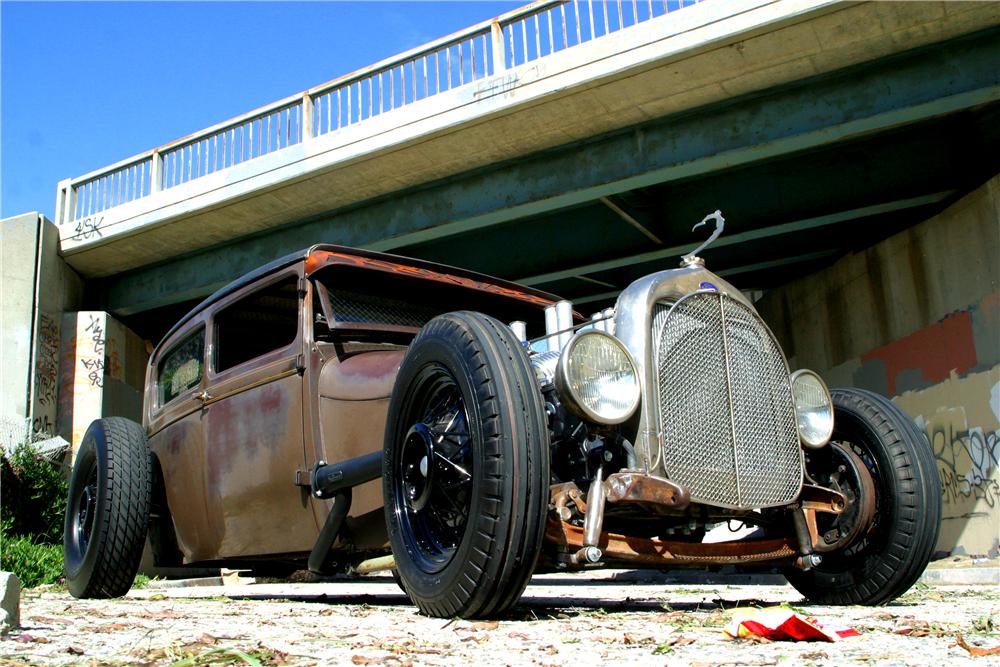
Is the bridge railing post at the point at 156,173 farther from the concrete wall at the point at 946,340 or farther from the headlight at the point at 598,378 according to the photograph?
the headlight at the point at 598,378

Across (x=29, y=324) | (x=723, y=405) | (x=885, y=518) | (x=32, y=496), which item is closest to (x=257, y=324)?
(x=723, y=405)

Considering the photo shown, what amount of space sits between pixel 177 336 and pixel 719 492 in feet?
11.6

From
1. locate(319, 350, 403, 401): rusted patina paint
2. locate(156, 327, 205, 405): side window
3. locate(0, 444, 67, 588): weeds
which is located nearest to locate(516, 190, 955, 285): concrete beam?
locate(0, 444, 67, 588): weeds

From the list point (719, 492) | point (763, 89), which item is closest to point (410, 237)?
point (763, 89)

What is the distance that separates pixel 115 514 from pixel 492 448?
118 inches

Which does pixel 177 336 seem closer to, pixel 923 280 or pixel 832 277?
pixel 923 280

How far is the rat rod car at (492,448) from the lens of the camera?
2.93 m

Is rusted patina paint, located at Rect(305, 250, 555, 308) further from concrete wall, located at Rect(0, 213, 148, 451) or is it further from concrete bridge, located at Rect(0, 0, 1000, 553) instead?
concrete wall, located at Rect(0, 213, 148, 451)

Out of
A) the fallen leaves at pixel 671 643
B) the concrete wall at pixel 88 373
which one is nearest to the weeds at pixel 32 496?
the concrete wall at pixel 88 373

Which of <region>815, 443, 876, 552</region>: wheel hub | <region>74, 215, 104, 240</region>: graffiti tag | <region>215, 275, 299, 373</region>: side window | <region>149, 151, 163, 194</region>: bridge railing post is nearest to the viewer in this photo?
<region>815, 443, 876, 552</region>: wheel hub

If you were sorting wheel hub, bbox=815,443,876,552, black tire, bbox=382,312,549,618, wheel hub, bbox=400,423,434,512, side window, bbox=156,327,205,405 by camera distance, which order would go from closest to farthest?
black tire, bbox=382,312,549,618
wheel hub, bbox=400,423,434,512
wheel hub, bbox=815,443,876,552
side window, bbox=156,327,205,405

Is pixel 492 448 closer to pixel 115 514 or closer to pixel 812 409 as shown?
pixel 812 409

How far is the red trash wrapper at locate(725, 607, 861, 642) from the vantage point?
232cm

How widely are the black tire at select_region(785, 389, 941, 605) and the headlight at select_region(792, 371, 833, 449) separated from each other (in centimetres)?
19
